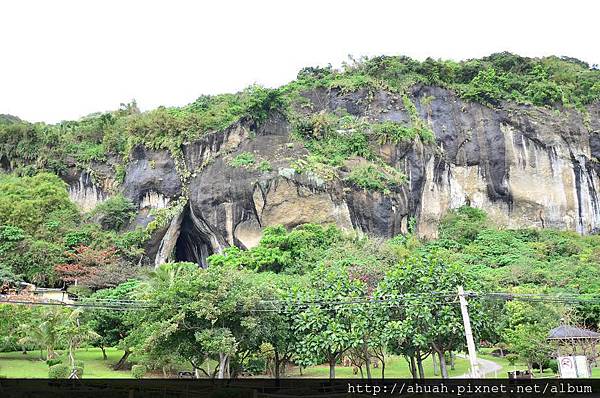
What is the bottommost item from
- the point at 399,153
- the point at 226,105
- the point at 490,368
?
the point at 490,368

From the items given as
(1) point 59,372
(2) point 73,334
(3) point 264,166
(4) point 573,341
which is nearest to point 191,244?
(3) point 264,166

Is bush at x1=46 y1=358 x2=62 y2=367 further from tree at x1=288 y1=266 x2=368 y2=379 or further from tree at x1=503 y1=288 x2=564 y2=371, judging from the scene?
tree at x1=503 y1=288 x2=564 y2=371

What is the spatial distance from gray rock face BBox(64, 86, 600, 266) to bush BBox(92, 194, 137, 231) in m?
1.05

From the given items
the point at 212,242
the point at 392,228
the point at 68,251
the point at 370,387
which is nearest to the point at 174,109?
the point at 212,242

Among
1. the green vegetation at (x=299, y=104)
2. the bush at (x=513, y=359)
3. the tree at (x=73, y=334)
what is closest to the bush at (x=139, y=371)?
the tree at (x=73, y=334)

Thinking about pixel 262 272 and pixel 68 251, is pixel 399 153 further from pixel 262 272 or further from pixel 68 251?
pixel 68 251

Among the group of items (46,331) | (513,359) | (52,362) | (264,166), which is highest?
(264,166)

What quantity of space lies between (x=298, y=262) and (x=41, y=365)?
648 inches

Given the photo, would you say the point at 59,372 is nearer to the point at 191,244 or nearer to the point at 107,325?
the point at 107,325

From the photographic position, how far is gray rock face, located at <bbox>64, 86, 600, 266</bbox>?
128ft

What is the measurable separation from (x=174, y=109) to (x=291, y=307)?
31175 mm

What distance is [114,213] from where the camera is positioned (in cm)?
3853

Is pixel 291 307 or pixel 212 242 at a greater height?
pixel 212 242

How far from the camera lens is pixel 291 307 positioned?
18.7m
